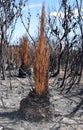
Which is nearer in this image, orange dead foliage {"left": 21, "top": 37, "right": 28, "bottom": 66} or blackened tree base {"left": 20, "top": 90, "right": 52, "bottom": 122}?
blackened tree base {"left": 20, "top": 90, "right": 52, "bottom": 122}

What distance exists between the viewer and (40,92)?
Answer: 6902 millimetres

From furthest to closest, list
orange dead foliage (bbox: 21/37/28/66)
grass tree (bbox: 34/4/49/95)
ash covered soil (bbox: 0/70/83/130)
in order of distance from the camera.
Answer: orange dead foliage (bbox: 21/37/28/66) → grass tree (bbox: 34/4/49/95) → ash covered soil (bbox: 0/70/83/130)

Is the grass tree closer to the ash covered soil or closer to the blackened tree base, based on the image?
the blackened tree base

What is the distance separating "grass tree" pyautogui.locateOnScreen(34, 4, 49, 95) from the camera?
6.71m

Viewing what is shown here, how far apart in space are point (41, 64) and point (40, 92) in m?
0.54

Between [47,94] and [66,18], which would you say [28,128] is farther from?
[66,18]

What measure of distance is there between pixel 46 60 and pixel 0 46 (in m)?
7.57

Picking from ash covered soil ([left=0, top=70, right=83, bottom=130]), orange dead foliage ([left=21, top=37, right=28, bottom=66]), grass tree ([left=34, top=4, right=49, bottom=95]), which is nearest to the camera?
ash covered soil ([left=0, top=70, right=83, bottom=130])

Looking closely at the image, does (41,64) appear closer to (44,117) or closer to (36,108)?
(36,108)

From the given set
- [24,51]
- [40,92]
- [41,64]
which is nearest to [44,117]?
[40,92]

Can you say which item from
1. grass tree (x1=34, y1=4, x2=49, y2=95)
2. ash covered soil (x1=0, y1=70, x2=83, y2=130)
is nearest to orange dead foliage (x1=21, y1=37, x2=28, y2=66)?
ash covered soil (x1=0, y1=70, x2=83, y2=130)

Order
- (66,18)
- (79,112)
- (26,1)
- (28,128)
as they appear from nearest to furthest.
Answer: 1. (28,128)
2. (79,112)
3. (66,18)
4. (26,1)

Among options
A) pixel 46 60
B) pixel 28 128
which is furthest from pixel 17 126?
pixel 46 60

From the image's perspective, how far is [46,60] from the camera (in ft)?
22.2
